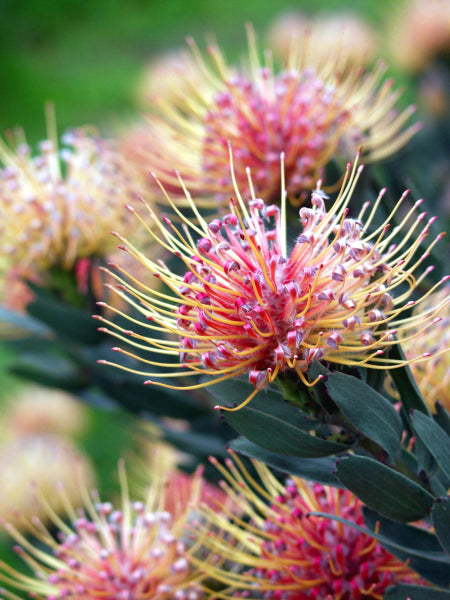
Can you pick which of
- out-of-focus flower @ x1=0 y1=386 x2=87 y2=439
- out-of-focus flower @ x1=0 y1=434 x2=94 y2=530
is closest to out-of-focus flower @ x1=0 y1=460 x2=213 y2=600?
out-of-focus flower @ x1=0 y1=434 x2=94 y2=530

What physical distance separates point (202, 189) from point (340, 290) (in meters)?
0.39

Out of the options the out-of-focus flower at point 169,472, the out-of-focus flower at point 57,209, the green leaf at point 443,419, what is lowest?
the green leaf at point 443,419

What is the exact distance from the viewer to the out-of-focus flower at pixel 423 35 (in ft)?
5.70

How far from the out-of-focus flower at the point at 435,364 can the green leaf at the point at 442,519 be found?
0.55ft

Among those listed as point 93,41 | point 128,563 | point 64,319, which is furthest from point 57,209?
point 93,41

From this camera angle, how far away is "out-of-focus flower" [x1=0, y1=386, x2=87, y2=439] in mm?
1930

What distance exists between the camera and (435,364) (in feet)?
2.31

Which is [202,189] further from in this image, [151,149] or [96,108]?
[96,108]

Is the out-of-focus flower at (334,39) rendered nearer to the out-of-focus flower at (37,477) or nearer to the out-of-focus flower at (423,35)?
the out-of-focus flower at (423,35)

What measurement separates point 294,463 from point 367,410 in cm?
9

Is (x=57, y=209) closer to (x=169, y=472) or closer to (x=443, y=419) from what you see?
(x=169, y=472)

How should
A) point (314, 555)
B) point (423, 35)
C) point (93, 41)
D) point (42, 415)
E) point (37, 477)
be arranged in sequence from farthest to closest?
point (93, 41) < point (42, 415) < point (423, 35) < point (37, 477) < point (314, 555)

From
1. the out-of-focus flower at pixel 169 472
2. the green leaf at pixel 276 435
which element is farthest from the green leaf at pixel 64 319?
the green leaf at pixel 276 435

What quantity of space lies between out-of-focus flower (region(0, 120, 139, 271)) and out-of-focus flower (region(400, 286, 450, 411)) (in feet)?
1.55
